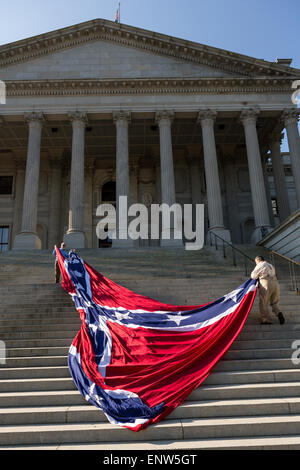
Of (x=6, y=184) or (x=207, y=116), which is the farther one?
(x=6, y=184)

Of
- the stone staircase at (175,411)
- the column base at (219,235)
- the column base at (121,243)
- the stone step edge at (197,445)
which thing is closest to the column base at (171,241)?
the column base at (121,243)

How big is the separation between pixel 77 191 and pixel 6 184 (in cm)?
1191

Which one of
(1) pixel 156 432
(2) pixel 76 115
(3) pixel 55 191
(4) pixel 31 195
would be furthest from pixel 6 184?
(1) pixel 156 432

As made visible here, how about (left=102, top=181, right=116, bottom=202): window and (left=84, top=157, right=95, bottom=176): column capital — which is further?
(left=102, top=181, right=116, bottom=202): window

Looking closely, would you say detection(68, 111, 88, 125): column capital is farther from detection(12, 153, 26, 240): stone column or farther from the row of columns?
detection(12, 153, 26, 240): stone column

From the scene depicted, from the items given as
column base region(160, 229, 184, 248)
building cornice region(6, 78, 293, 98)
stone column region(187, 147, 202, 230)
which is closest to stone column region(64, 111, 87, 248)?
building cornice region(6, 78, 293, 98)

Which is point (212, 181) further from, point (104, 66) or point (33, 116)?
point (33, 116)

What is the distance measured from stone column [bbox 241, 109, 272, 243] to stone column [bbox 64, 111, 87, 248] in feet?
37.6

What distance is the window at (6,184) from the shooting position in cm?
3100

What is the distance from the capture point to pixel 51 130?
27500mm

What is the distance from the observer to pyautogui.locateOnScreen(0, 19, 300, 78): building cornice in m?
24.8

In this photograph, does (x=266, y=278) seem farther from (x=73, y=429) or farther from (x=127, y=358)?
(x=73, y=429)

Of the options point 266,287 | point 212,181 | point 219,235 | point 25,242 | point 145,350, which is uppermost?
point 212,181

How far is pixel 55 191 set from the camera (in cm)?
3036
